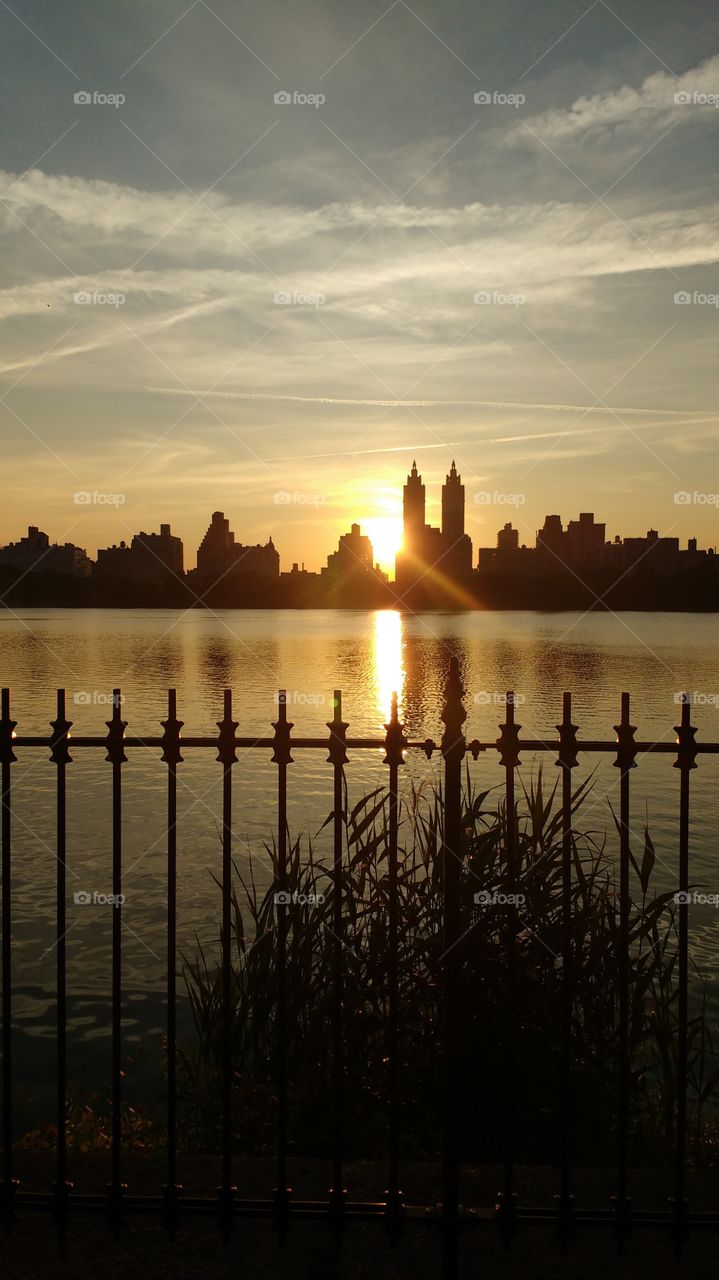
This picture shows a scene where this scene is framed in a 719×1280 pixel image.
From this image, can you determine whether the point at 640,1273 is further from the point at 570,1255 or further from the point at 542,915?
the point at 542,915

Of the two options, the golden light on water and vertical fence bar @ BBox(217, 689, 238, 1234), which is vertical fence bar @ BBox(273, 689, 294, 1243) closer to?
vertical fence bar @ BBox(217, 689, 238, 1234)

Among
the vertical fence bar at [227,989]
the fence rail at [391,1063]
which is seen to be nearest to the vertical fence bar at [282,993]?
the fence rail at [391,1063]

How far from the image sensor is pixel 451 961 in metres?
4.26

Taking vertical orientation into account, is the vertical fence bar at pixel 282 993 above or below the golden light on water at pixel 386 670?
above

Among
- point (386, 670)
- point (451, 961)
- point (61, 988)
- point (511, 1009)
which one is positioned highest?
point (451, 961)

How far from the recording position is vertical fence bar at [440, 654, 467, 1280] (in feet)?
13.4

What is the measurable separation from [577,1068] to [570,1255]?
7.68 feet

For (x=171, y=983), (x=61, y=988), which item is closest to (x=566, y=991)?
(x=171, y=983)

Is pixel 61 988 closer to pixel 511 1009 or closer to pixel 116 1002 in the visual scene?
pixel 116 1002

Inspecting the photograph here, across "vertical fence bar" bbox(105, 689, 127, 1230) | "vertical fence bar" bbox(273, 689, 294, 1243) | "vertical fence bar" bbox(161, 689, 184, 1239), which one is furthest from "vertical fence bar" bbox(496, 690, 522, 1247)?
"vertical fence bar" bbox(105, 689, 127, 1230)

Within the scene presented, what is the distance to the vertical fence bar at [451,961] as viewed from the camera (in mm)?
4098

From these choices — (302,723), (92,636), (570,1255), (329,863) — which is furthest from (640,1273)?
(92,636)

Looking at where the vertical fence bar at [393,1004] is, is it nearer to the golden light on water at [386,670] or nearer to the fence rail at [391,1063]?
the fence rail at [391,1063]

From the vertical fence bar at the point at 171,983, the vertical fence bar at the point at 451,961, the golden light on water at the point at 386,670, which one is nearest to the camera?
the vertical fence bar at the point at 451,961
